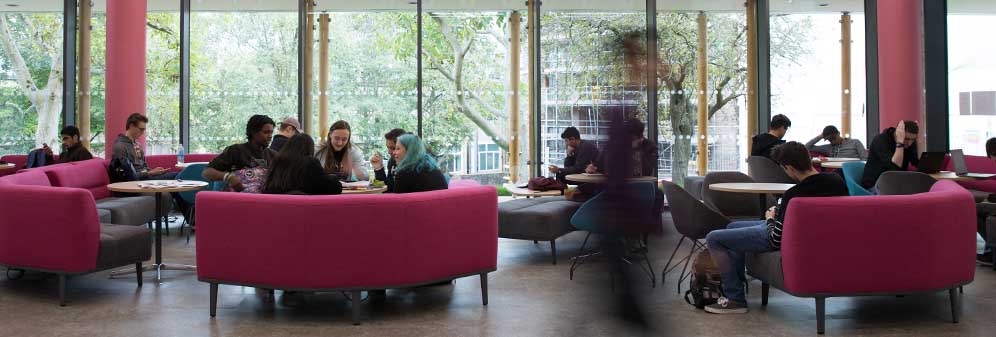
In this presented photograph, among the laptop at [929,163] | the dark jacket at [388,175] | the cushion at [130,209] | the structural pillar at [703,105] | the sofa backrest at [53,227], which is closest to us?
→ the sofa backrest at [53,227]

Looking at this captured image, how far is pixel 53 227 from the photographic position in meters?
5.29

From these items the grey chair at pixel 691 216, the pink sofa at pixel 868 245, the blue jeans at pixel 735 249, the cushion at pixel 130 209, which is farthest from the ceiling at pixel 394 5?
the pink sofa at pixel 868 245

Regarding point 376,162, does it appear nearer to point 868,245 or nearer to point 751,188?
point 751,188

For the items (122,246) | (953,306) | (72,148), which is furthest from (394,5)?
(953,306)

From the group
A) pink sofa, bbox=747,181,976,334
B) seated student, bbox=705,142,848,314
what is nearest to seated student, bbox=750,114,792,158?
seated student, bbox=705,142,848,314

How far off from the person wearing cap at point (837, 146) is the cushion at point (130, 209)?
283 inches

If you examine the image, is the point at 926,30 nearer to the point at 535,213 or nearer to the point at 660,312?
the point at 535,213

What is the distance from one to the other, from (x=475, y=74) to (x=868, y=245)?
745cm

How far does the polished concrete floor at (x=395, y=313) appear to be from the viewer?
466 cm

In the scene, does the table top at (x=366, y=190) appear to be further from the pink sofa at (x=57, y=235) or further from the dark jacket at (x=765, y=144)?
the dark jacket at (x=765, y=144)

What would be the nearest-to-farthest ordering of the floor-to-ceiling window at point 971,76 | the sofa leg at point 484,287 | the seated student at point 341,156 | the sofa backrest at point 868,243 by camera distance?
the sofa backrest at point 868,243 < the sofa leg at point 484,287 < the seated student at point 341,156 < the floor-to-ceiling window at point 971,76

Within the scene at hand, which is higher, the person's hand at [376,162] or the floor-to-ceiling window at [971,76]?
the floor-to-ceiling window at [971,76]

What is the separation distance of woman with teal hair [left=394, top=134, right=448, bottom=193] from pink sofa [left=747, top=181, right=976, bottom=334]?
2.13 metres

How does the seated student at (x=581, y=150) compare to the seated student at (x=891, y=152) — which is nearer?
the seated student at (x=581, y=150)
